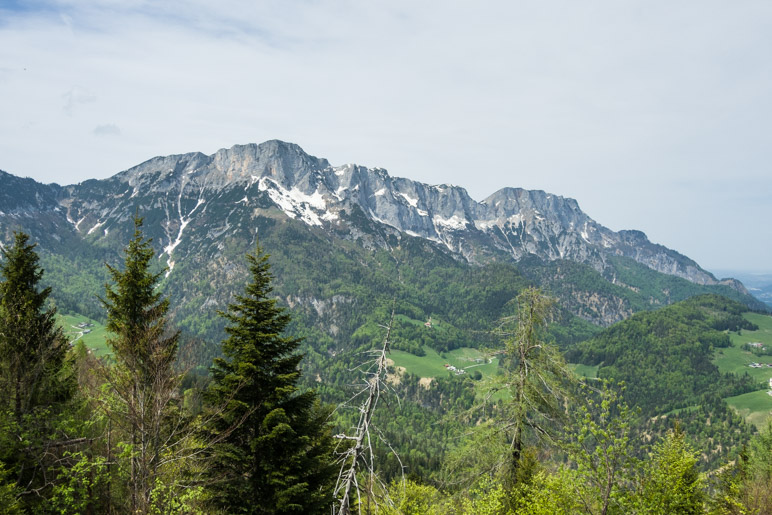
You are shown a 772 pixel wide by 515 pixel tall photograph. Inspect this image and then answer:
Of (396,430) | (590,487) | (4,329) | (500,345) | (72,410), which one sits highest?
(500,345)

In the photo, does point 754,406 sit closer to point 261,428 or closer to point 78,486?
point 261,428

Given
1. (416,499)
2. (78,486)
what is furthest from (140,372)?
(416,499)

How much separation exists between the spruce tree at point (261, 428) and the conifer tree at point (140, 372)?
2512 millimetres

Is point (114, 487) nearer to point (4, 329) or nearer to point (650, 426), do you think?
point (4, 329)

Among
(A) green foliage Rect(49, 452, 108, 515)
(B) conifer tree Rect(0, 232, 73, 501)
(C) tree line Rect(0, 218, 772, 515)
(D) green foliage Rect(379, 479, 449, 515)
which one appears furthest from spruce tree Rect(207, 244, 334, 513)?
(B) conifer tree Rect(0, 232, 73, 501)

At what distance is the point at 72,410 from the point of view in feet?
75.2

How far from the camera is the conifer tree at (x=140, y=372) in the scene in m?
14.6

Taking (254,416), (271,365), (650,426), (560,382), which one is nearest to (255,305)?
(271,365)

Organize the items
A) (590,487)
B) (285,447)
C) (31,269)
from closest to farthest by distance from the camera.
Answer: (590,487)
(285,447)
(31,269)

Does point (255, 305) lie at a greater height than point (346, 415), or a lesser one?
greater

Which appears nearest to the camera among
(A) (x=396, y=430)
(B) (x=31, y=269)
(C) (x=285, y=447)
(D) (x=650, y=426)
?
(C) (x=285, y=447)

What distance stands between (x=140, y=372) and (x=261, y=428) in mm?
5854

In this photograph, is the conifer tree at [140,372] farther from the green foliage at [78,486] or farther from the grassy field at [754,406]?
the grassy field at [754,406]

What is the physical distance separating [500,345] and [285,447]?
13028 mm
